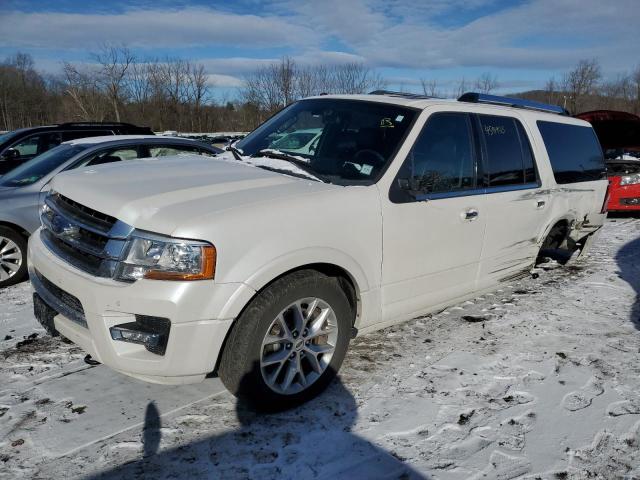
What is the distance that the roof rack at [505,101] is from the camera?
4.42m

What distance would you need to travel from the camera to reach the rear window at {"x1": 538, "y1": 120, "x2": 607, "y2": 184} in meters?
4.86

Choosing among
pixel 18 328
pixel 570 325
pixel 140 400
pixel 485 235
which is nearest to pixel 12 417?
pixel 140 400

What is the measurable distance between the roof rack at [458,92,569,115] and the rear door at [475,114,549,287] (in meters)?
0.27

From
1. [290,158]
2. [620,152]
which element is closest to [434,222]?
[290,158]

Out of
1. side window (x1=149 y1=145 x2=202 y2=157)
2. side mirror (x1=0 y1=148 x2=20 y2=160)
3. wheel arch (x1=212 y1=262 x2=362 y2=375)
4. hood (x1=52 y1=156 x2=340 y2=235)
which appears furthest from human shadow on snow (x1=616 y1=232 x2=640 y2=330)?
side mirror (x1=0 y1=148 x2=20 y2=160)

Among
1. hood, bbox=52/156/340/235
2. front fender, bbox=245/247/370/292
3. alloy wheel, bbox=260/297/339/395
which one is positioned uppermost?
hood, bbox=52/156/340/235

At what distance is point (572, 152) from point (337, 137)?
9.48ft

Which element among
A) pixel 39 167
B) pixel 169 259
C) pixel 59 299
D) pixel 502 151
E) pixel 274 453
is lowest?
pixel 274 453

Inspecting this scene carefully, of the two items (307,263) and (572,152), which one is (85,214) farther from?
(572,152)

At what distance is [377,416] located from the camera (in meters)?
2.98

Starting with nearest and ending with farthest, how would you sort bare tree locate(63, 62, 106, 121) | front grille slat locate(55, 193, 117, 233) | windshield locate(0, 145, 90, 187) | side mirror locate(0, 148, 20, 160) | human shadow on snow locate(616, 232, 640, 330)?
front grille slat locate(55, 193, 117, 233) < human shadow on snow locate(616, 232, 640, 330) < windshield locate(0, 145, 90, 187) < side mirror locate(0, 148, 20, 160) < bare tree locate(63, 62, 106, 121)

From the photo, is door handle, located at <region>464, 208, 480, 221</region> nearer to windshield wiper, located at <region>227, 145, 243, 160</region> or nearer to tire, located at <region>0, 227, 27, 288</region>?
windshield wiper, located at <region>227, 145, 243, 160</region>

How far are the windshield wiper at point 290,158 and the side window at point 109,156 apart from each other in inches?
98.3

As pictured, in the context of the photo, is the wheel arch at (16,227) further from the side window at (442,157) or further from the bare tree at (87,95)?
the bare tree at (87,95)
